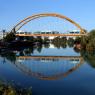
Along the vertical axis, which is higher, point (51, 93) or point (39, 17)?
point (39, 17)

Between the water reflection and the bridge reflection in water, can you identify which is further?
the water reflection

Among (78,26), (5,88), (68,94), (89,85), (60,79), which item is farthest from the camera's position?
(78,26)

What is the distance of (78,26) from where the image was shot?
202 feet

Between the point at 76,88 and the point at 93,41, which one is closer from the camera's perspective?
the point at 76,88

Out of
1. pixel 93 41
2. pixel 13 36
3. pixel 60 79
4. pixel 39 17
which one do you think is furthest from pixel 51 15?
pixel 60 79

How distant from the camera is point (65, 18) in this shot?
5800 centimetres

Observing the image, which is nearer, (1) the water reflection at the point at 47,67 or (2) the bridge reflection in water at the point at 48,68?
(2) the bridge reflection in water at the point at 48,68

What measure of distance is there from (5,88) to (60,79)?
6.54m

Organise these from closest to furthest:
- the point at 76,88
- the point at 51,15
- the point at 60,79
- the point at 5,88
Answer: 1. the point at 5,88
2. the point at 76,88
3. the point at 60,79
4. the point at 51,15

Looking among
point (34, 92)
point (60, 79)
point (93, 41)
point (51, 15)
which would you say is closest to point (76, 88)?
point (34, 92)

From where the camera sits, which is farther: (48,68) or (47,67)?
(47,67)

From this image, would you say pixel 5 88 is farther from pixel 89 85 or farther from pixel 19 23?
pixel 19 23

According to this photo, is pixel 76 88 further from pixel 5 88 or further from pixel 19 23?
pixel 19 23

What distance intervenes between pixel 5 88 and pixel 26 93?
0.69m
